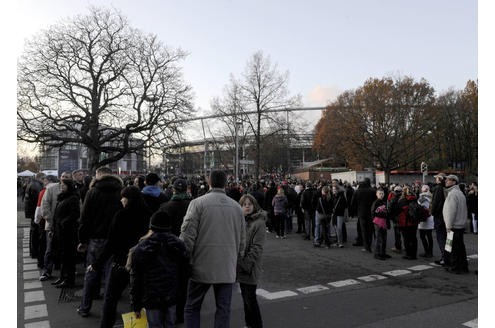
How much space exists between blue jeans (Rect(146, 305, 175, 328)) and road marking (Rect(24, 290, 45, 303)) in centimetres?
341

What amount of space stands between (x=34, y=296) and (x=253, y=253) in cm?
412

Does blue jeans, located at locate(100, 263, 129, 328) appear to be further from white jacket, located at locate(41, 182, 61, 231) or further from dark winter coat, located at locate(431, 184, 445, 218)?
dark winter coat, located at locate(431, 184, 445, 218)

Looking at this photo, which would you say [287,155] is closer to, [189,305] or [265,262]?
[265,262]

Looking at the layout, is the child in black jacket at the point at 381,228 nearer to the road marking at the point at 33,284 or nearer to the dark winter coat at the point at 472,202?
the dark winter coat at the point at 472,202

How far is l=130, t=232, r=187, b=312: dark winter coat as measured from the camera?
365 centimetres

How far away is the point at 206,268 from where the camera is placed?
3.90 m

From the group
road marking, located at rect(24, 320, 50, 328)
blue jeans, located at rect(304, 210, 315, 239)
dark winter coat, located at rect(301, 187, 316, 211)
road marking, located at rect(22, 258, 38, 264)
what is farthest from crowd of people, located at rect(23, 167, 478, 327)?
blue jeans, located at rect(304, 210, 315, 239)

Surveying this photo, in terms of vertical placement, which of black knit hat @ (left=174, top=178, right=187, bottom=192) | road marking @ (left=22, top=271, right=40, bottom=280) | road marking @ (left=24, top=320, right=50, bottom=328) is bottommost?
road marking @ (left=22, top=271, right=40, bottom=280)

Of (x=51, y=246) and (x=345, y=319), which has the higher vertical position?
(x=51, y=246)

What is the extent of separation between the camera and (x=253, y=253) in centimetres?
449

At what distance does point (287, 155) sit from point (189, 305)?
158ft

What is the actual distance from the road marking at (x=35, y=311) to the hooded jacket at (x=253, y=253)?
3.04 metres

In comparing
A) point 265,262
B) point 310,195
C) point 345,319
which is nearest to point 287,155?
point 310,195

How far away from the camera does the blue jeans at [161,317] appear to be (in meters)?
3.71
